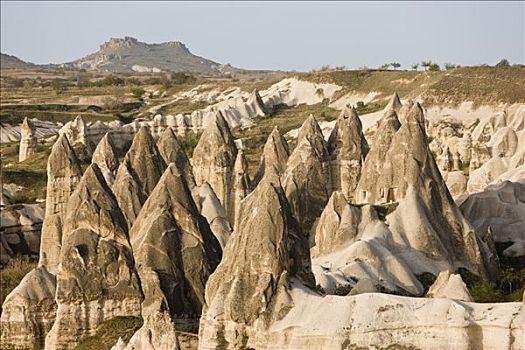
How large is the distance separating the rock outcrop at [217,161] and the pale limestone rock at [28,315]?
13.0 meters

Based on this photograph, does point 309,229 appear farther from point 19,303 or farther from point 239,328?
point 239,328

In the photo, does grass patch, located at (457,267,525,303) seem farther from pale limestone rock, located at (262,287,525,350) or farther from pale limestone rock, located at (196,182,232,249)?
pale limestone rock, located at (262,287,525,350)

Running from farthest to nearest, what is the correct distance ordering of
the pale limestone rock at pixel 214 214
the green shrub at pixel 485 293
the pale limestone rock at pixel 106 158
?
the pale limestone rock at pixel 106 158 < the pale limestone rock at pixel 214 214 < the green shrub at pixel 485 293

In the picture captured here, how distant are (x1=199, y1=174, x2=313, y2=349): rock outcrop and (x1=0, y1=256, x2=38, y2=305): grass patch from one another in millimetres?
11185

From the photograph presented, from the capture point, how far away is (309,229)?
1151 inches

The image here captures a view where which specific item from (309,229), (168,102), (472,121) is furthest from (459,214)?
(168,102)

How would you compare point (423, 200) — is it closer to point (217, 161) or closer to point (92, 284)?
Answer: point (92, 284)

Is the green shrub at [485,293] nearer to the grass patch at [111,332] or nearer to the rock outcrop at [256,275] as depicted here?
the rock outcrop at [256,275]

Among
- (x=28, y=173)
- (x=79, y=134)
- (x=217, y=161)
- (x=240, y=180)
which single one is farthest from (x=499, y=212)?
(x=79, y=134)

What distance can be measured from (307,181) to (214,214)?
4.55m

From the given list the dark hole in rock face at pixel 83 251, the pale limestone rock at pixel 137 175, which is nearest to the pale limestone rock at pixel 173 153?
the pale limestone rock at pixel 137 175

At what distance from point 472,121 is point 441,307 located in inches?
2044

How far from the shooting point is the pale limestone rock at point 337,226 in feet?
82.6

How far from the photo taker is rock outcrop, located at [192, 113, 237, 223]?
3367 centimetres
